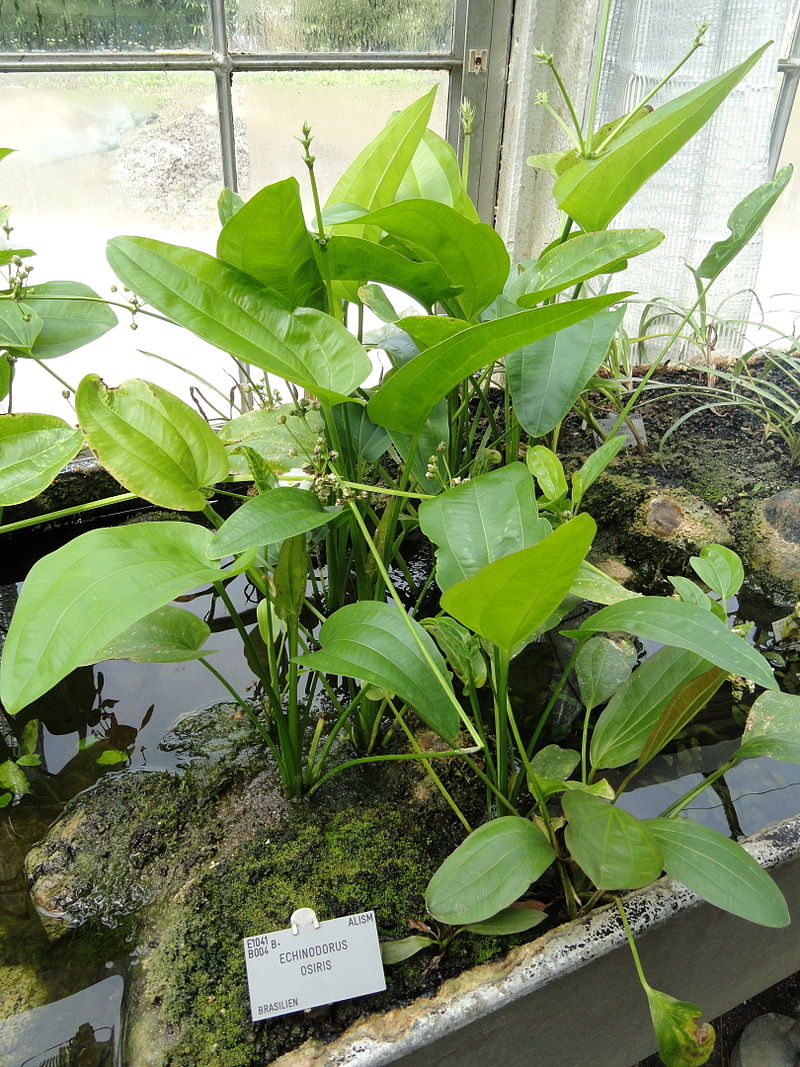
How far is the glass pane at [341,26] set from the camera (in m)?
1.29

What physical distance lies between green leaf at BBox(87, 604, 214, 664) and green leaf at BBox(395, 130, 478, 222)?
1.80ft

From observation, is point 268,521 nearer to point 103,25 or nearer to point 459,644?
point 459,644

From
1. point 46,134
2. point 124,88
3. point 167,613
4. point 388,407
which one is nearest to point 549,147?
point 124,88

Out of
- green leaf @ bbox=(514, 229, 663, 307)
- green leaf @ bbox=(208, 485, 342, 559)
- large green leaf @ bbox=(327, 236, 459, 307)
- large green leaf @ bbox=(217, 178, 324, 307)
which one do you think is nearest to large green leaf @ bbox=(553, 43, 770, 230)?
green leaf @ bbox=(514, 229, 663, 307)

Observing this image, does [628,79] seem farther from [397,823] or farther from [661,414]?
[397,823]

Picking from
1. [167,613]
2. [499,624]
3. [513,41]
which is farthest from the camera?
[513,41]

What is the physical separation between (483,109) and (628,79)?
278mm

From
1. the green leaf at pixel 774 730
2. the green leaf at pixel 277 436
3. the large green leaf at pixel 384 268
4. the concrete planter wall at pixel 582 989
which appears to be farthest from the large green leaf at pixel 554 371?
the concrete planter wall at pixel 582 989

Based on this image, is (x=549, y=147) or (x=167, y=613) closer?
(x=167, y=613)

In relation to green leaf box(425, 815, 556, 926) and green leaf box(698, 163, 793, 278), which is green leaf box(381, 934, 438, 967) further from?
green leaf box(698, 163, 793, 278)

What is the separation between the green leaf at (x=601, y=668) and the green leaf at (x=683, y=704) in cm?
8

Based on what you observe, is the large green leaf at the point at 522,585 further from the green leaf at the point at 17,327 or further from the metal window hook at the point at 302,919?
the green leaf at the point at 17,327

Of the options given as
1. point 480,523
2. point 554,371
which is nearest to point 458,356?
point 480,523

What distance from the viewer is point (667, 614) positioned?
0.54 metres
